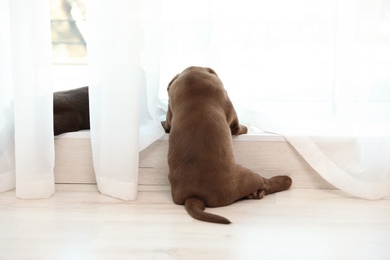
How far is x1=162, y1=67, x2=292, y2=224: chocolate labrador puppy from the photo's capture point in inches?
65.7

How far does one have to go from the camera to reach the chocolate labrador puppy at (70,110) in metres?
1.96

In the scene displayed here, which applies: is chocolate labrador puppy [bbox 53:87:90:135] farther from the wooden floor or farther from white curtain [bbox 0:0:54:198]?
the wooden floor

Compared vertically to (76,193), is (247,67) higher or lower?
higher

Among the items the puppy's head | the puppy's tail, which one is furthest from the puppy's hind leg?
the puppy's head

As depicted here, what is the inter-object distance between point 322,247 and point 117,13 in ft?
2.97

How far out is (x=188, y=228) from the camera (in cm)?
156

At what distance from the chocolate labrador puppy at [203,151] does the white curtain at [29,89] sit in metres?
0.40

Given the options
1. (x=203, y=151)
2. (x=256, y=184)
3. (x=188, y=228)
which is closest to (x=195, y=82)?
(x=203, y=151)

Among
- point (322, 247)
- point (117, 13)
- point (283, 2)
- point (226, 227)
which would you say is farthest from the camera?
point (283, 2)

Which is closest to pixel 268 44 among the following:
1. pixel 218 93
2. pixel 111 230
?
pixel 218 93

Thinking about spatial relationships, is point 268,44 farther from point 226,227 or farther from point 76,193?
point 76,193

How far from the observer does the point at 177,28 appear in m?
1.93

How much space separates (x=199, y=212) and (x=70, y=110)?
655 millimetres

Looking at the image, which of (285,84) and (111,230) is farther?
(285,84)
